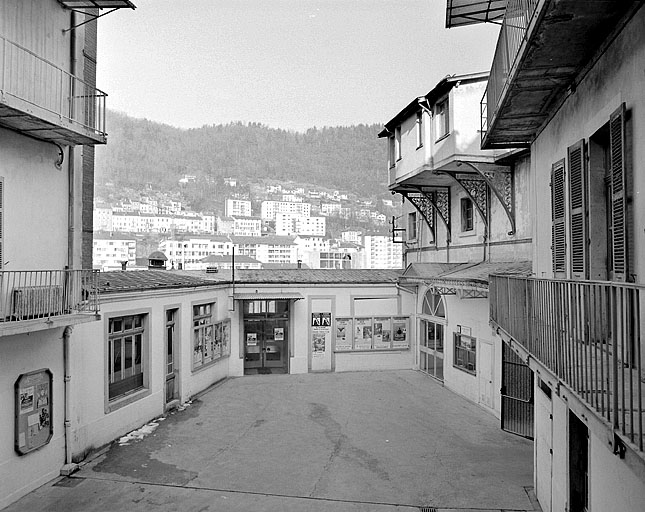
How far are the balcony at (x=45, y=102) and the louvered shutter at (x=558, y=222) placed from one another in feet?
26.6

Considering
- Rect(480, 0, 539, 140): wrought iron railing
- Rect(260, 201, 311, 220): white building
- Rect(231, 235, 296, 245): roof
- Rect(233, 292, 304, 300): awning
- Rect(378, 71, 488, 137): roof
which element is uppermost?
Rect(260, 201, 311, 220): white building

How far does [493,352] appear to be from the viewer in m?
15.1

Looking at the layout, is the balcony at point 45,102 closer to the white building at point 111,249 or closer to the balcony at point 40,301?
the balcony at point 40,301

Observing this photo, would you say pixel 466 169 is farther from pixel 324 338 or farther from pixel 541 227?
pixel 324 338

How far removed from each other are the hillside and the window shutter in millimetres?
118848

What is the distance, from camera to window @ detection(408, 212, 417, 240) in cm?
2344

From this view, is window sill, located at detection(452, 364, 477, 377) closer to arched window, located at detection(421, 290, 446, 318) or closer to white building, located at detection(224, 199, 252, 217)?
arched window, located at detection(421, 290, 446, 318)

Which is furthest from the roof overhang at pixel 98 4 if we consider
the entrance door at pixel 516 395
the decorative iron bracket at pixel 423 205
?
the decorative iron bracket at pixel 423 205

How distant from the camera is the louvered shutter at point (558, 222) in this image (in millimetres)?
7426

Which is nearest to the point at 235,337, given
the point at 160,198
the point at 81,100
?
the point at 81,100

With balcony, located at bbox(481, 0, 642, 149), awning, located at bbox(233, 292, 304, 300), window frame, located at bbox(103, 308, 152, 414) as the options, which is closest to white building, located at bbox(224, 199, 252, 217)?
awning, located at bbox(233, 292, 304, 300)

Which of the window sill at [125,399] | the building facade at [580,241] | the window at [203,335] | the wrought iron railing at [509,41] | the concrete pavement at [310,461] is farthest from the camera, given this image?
the window at [203,335]

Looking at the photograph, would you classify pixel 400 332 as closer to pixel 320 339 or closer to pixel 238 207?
pixel 320 339

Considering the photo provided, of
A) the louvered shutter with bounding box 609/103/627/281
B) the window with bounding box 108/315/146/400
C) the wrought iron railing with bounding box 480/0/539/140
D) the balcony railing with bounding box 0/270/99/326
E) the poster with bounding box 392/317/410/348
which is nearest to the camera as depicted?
the louvered shutter with bounding box 609/103/627/281
